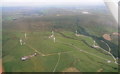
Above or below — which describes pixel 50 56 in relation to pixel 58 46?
below

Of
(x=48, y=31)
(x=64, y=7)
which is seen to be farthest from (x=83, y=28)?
(x=64, y=7)

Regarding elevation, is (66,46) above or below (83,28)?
below

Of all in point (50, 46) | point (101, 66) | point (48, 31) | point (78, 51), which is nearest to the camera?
point (101, 66)

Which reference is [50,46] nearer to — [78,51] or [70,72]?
[78,51]

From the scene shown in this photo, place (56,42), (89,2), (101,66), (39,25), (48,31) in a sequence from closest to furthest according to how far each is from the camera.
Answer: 1. (101,66)
2. (56,42)
3. (48,31)
4. (39,25)
5. (89,2)

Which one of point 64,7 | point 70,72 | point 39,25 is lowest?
point 70,72

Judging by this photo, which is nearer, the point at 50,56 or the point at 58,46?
the point at 50,56

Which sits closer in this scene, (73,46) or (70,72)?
(70,72)

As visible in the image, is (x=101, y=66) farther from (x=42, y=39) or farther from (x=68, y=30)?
(x=68, y=30)
